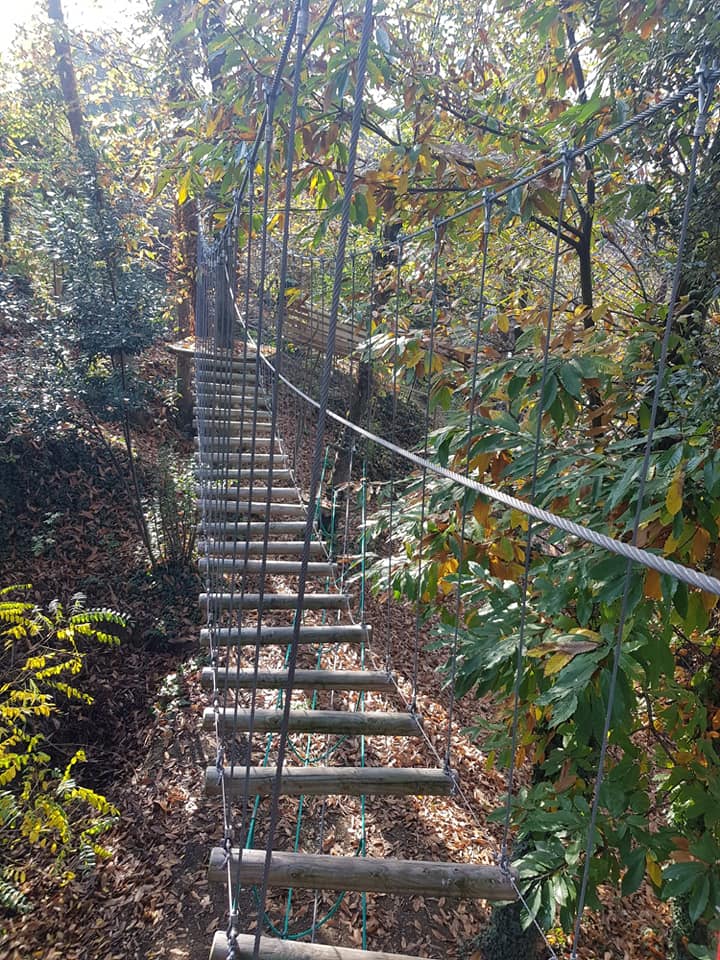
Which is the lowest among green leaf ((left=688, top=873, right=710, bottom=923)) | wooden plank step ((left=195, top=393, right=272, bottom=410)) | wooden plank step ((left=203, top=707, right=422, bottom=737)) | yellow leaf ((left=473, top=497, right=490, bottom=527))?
wooden plank step ((left=203, top=707, right=422, bottom=737))

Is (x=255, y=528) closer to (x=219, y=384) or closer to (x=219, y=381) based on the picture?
(x=219, y=384)

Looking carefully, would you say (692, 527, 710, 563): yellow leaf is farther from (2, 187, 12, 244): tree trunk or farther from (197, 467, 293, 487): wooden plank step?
(2, 187, 12, 244): tree trunk

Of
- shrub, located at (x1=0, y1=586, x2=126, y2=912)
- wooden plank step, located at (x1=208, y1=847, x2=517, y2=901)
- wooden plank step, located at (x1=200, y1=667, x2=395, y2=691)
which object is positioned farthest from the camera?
shrub, located at (x1=0, y1=586, x2=126, y2=912)

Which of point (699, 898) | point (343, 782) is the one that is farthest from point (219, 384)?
point (699, 898)

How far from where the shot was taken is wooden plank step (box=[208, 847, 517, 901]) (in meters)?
1.17

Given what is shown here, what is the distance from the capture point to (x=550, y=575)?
1.15 metres

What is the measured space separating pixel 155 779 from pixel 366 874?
229 cm

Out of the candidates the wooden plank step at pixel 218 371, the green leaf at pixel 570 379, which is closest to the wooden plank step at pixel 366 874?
the green leaf at pixel 570 379

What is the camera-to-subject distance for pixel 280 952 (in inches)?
41.9

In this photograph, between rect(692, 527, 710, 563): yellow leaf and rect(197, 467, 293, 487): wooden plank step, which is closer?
rect(692, 527, 710, 563): yellow leaf

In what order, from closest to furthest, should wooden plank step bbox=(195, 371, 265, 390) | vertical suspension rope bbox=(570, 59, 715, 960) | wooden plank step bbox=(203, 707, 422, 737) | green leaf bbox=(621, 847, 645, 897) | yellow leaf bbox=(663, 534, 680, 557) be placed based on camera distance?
vertical suspension rope bbox=(570, 59, 715, 960) < yellow leaf bbox=(663, 534, 680, 557) < green leaf bbox=(621, 847, 645, 897) < wooden plank step bbox=(203, 707, 422, 737) < wooden plank step bbox=(195, 371, 265, 390)

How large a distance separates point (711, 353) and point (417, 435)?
5238 millimetres

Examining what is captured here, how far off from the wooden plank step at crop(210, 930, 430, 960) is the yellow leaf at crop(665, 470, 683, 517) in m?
0.91

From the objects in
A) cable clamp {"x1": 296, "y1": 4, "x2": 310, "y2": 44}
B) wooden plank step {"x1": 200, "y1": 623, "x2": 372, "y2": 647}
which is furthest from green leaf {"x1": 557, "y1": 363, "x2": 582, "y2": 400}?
wooden plank step {"x1": 200, "y1": 623, "x2": 372, "y2": 647}
